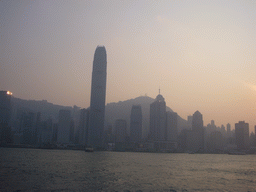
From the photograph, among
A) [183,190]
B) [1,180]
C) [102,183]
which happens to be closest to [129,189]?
[102,183]

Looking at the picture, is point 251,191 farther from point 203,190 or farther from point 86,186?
point 86,186

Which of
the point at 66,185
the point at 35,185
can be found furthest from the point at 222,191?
the point at 35,185

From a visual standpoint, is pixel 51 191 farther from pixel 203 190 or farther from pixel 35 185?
pixel 203 190

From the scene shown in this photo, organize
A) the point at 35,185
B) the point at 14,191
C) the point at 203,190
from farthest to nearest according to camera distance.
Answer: the point at 203,190 → the point at 35,185 → the point at 14,191

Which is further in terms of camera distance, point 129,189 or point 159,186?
point 159,186

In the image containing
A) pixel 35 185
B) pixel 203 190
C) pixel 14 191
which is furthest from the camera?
pixel 203 190

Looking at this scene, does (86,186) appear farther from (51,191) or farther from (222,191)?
(222,191)

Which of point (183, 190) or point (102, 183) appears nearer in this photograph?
point (183, 190)
